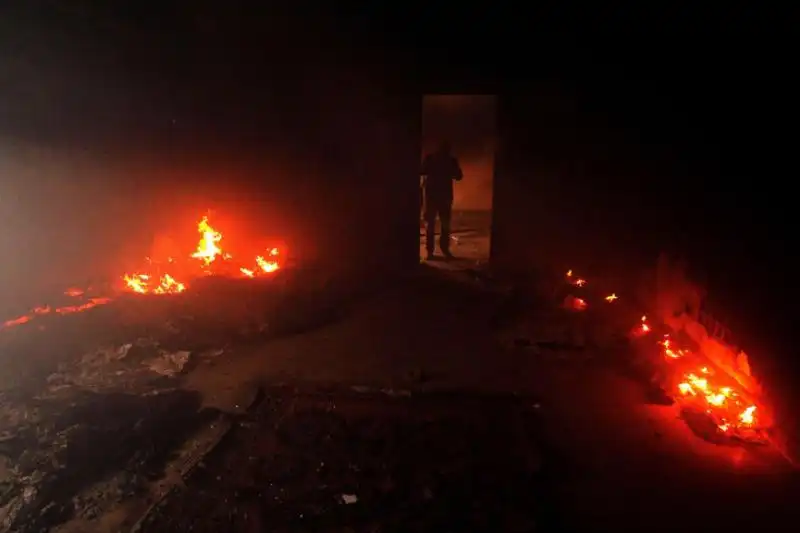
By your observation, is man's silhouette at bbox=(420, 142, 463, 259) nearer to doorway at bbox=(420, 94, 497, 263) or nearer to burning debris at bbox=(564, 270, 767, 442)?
burning debris at bbox=(564, 270, 767, 442)

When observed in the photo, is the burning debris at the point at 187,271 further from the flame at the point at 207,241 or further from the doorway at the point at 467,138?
the doorway at the point at 467,138

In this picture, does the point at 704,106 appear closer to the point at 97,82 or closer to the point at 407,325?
the point at 407,325

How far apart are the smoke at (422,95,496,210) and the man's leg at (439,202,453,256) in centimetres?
735

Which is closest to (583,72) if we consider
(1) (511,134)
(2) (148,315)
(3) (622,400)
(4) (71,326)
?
(1) (511,134)

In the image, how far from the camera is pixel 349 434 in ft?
20.3

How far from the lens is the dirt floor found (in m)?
5.02

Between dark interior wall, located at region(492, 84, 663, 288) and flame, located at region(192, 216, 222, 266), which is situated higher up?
dark interior wall, located at region(492, 84, 663, 288)

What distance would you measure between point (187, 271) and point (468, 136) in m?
12.4

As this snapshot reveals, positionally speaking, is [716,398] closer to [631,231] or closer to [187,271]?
[631,231]

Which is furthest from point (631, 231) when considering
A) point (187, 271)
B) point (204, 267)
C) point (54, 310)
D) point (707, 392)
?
point (54, 310)

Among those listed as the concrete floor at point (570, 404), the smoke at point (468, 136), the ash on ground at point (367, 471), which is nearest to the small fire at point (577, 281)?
the concrete floor at point (570, 404)

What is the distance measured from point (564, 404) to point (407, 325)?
132 inches

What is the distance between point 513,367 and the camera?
26.6 ft

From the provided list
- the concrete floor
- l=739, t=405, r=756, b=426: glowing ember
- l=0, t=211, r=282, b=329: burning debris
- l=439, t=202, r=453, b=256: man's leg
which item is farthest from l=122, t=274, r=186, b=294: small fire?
l=739, t=405, r=756, b=426: glowing ember
